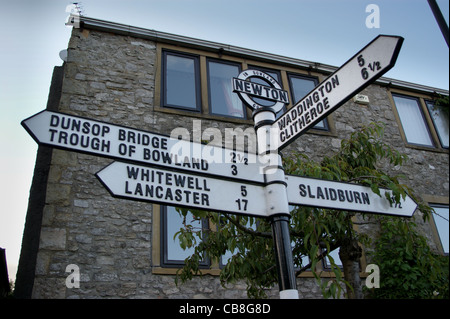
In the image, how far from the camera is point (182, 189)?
2697mm

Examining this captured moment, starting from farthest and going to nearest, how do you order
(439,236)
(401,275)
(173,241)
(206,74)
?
(439,236)
(206,74)
(401,275)
(173,241)

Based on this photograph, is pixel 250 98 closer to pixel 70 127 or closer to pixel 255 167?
pixel 255 167

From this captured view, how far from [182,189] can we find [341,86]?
1.27 meters

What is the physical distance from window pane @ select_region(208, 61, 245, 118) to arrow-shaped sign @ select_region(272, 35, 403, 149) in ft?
18.9

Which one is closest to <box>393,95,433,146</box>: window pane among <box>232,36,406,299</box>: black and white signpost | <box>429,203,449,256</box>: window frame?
<box>429,203,449,256</box>: window frame

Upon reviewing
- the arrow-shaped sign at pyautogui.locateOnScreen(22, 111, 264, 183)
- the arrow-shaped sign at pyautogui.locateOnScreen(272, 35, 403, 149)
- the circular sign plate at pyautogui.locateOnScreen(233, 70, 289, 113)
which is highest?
the circular sign plate at pyautogui.locateOnScreen(233, 70, 289, 113)

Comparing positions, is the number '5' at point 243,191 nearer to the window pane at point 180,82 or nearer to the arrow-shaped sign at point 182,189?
the arrow-shaped sign at point 182,189

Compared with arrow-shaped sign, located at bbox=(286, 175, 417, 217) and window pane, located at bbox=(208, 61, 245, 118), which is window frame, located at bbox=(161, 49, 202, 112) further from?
arrow-shaped sign, located at bbox=(286, 175, 417, 217)

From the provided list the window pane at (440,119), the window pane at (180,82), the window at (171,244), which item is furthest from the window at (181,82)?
the window pane at (440,119)

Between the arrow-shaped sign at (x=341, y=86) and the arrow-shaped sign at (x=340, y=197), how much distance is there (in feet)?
1.13

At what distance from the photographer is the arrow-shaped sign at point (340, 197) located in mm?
2992

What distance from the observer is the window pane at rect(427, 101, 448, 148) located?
1096 cm

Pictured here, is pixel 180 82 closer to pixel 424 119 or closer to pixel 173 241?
pixel 173 241

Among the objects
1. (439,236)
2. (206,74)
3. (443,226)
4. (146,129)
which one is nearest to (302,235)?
(146,129)
